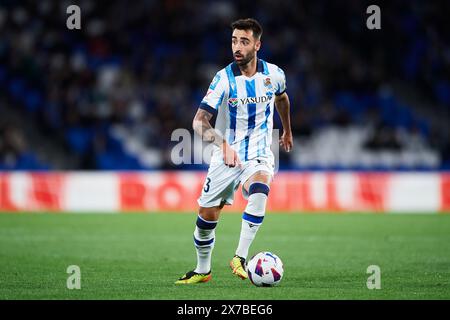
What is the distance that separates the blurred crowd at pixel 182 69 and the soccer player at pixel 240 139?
11.5 m

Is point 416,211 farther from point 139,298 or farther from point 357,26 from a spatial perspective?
point 139,298

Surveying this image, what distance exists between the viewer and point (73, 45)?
22.2 meters

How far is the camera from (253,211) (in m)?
8.23

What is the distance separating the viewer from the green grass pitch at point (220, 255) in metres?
7.57

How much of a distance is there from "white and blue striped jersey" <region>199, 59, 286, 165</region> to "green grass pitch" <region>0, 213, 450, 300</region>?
51.9 inches

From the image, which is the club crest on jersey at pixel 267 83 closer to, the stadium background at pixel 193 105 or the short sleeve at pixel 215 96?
the short sleeve at pixel 215 96

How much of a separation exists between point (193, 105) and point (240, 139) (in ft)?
43.6

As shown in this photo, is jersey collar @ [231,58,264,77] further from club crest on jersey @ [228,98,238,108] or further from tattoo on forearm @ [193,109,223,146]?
tattoo on forearm @ [193,109,223,146]

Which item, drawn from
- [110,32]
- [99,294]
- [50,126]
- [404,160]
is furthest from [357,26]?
[99,294]

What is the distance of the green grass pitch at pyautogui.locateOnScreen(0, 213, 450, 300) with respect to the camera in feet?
24.8

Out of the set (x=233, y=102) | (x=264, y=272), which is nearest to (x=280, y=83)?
(x=233, y=102)

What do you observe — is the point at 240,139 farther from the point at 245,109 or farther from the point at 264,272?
the point at 264,272

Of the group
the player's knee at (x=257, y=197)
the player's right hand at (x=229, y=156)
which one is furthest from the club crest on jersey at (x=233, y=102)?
the player's knee at (x=257, y=197)
